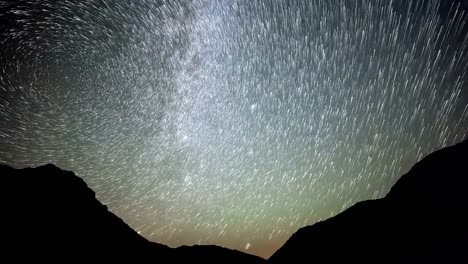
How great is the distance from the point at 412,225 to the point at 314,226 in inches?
511

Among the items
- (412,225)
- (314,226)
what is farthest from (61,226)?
(412,225)

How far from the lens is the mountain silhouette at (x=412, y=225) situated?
9.04 metres

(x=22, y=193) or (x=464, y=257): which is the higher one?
(x=464, y=257)

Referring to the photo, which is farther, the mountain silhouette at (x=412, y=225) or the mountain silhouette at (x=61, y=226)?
the mountain silhouette at (x=61, y=226)

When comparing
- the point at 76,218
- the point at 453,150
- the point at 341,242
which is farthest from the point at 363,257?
the point at 76,218

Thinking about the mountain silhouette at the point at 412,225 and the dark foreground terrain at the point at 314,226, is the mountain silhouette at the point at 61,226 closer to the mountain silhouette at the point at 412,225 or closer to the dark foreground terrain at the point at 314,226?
the dark foreground terrain at the point at 314,226

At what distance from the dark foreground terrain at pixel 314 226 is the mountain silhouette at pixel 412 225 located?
4 centimetres

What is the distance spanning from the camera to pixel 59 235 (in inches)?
833

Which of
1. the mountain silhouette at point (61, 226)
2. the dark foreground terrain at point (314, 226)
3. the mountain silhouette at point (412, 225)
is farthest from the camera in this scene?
the mountain silhouette at point (61, 226)

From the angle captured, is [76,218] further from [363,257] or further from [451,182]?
[451,182]

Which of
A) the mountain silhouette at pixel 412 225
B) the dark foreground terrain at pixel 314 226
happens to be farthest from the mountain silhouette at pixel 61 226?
the mountain silhouette at pixel 412 225

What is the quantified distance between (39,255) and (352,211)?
21.1m

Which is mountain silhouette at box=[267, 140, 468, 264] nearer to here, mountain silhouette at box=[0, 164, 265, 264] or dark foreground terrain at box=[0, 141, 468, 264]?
dark foreground terrain at box=[0, 141, 468, 264]

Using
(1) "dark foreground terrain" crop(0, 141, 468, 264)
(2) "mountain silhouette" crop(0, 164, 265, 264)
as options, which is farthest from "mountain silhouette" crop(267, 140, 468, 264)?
(2) "mountain silhouette" crop(0, 164, 265, 264)
